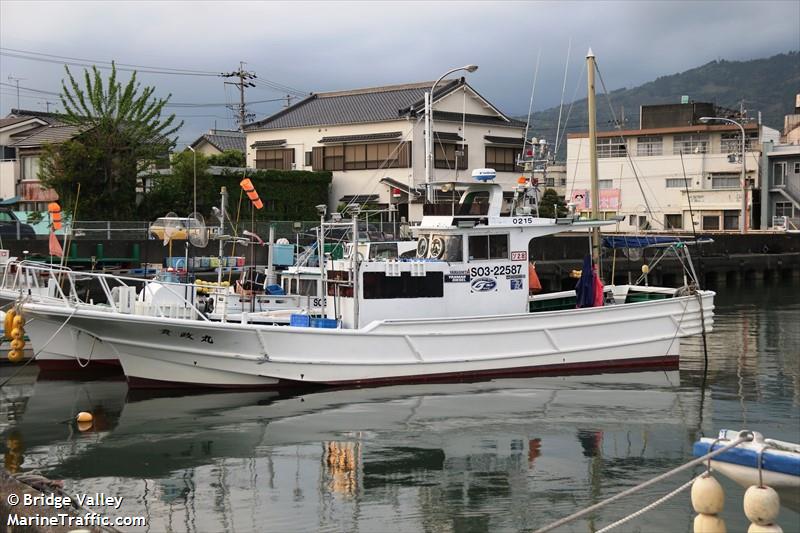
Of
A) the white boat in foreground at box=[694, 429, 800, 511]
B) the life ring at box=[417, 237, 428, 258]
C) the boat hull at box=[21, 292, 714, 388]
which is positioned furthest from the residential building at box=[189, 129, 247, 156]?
the white boat in foreground at box=[694, 429, 800, 511]

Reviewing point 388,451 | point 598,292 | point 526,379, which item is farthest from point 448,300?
point 388,451

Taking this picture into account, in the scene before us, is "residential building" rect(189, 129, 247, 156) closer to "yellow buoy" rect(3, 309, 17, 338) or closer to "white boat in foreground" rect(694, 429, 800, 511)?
"yellow buoy" rect(3, 309, 17, 338)

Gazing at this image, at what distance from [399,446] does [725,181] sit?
1716 inches

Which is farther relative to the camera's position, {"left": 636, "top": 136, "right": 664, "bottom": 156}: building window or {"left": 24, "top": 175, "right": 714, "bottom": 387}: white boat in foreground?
{"left": 636, "top": 136, "right": 664, "bottom": 156}: building window

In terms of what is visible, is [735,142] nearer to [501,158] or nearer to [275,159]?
[501,158]

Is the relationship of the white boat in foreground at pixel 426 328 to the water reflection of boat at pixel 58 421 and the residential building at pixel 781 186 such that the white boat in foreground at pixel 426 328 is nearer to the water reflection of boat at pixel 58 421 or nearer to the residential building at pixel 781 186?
the water reflection of boat at pixel 58 421

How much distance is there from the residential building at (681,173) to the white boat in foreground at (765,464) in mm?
44725

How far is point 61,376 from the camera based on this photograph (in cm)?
1947

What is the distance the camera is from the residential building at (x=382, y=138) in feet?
140

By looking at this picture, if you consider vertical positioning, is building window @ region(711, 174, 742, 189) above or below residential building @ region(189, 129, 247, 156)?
below

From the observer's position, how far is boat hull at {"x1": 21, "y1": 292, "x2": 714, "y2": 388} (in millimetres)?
16656

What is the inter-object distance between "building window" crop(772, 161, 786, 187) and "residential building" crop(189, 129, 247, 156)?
31.1 metres

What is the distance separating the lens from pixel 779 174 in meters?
51.5

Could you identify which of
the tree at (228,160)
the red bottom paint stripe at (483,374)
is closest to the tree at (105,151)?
the tree at (228,160)
